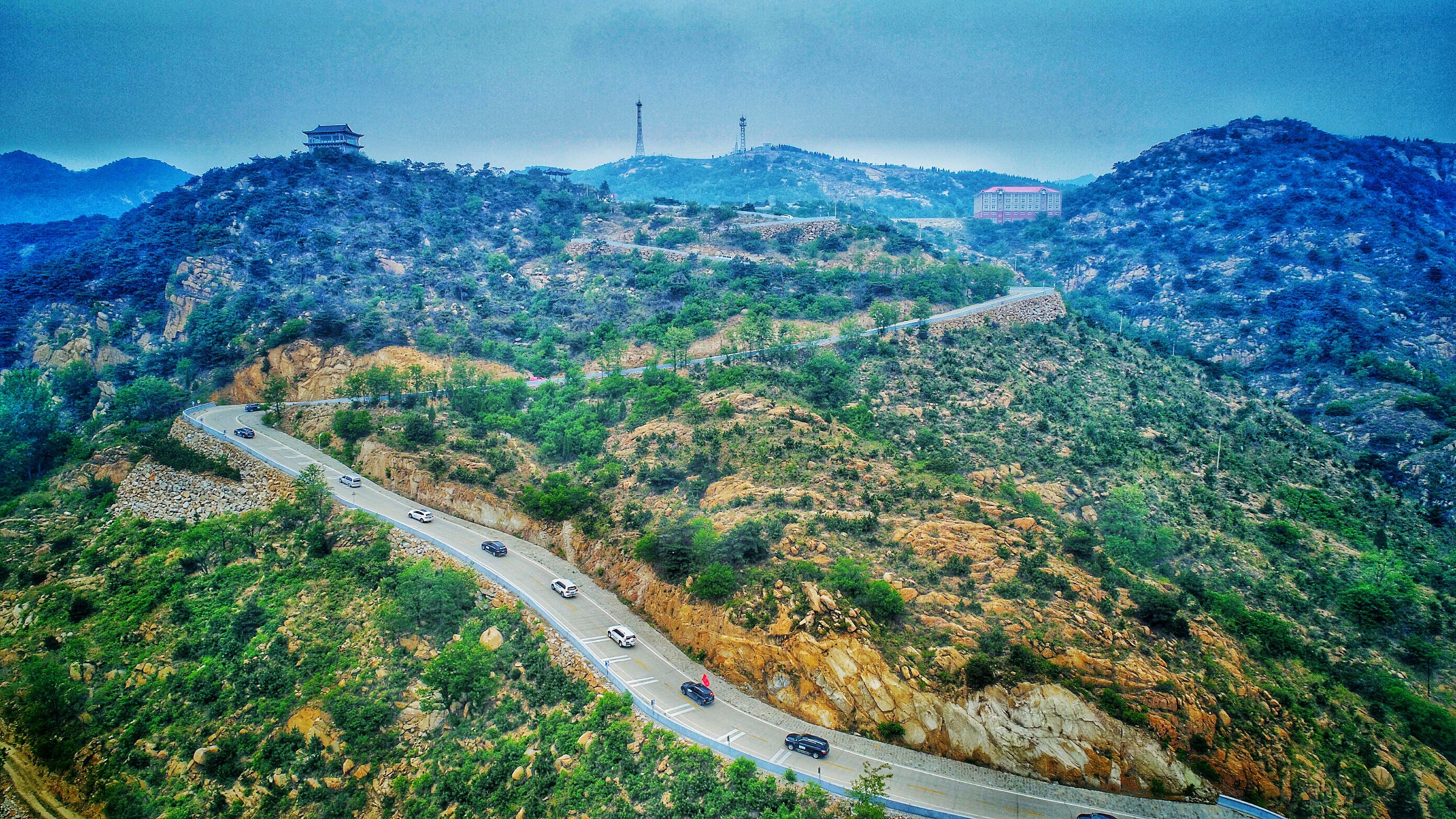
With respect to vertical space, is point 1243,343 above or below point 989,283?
below

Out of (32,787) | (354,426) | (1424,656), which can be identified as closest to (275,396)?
(354,426)

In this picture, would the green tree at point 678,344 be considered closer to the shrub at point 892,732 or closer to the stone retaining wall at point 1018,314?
the stone retaining wall at point 1018,314

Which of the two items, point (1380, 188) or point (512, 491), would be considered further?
point (1380, 188)

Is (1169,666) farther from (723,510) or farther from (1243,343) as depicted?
(1243,343)

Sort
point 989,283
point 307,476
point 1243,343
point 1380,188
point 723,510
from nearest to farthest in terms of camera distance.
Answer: point 723,510
point 307,476
point 989,283
point 1243,343
point 1380,188

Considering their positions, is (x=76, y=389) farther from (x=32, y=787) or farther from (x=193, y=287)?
(x=32, y=787)

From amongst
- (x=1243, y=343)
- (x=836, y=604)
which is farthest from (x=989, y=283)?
(x=836, y=604)

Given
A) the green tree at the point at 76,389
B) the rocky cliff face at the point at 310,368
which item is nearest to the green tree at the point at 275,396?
the rocky cliff face at the point at 310,368
